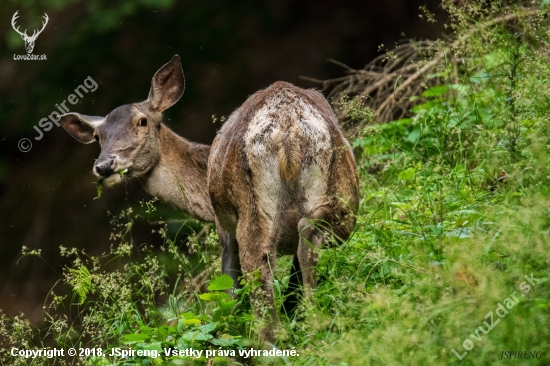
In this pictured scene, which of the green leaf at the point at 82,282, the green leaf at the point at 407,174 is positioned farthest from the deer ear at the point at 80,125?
the green leaf at the point at 407,174

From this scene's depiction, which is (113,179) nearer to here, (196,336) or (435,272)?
(196,336)

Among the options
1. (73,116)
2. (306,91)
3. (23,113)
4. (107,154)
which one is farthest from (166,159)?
(23,113)

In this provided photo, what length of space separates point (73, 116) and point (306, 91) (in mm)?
3186

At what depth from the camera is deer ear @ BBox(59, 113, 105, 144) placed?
7.86 m

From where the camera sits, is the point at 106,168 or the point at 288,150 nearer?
the point at 288,150

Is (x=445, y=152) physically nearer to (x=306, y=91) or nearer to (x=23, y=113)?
(x=306, y=91)

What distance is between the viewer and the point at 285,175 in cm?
476


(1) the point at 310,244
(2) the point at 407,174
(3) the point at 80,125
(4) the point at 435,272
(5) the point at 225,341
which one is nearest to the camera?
(4) the point at 435,272

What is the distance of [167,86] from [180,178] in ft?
3.30

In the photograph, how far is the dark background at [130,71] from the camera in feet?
40.1

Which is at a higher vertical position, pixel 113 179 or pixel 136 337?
pixel 113 179

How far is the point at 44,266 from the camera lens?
13781 millimetres

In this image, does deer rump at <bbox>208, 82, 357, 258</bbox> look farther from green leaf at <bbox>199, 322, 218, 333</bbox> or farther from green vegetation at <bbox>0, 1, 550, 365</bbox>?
green leaf at <bbox>199, 322, 218, 333</bbox>

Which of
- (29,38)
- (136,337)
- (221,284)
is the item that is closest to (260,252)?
(221,284)
